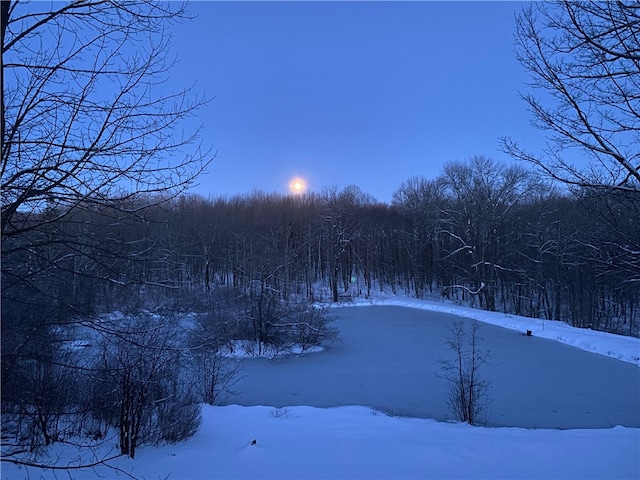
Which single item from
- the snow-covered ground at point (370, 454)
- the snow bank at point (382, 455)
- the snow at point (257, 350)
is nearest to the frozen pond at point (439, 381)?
the snow at point (257, 350)

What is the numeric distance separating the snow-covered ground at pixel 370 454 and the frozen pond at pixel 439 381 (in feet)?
9.62

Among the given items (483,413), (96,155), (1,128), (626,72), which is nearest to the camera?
(1,128)

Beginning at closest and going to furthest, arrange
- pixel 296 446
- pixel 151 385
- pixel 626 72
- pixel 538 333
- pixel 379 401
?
1. pixel 626 72
2. pixel 296 446
3. pixel 151 385
4. pixel 379 401
5. pixel 538 333

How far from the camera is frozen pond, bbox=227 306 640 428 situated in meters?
9.34

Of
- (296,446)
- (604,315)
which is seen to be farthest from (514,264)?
(296,446)

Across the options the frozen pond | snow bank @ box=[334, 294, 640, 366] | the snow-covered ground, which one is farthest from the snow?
snow bank @ box=[334, 294, 640, 366]

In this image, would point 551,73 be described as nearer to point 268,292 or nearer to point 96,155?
point 96,155

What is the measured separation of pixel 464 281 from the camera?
38844 millimetres

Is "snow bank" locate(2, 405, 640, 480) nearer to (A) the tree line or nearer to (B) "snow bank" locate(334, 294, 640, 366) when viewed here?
(A) the tree line

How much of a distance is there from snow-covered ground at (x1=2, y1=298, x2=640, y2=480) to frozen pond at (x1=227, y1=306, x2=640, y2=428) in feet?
9.62

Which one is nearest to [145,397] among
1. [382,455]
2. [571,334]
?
[382,455]

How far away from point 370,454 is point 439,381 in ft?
24.0

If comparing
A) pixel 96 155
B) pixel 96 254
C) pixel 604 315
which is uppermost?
pixel 96 155

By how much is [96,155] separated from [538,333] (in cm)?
2286
